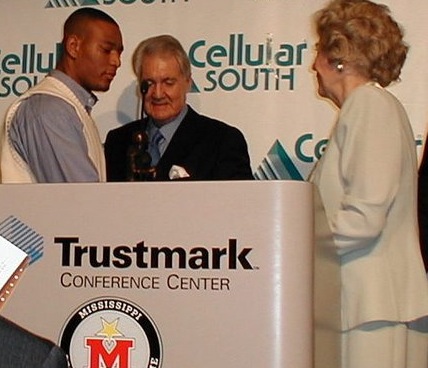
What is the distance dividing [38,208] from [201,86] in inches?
54.4

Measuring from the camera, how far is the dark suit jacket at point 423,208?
7.91 ft

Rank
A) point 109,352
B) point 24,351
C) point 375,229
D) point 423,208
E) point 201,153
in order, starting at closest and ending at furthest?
point 24,351 < point 109,352 < point 375,229 < point 423,208 < point 201,153

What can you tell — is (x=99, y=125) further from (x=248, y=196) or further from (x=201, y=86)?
(x=248, y=196)

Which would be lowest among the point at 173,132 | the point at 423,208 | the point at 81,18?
the point at 423,208

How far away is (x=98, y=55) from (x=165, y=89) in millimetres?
229

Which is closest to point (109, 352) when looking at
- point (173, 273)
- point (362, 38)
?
point (173, 273)

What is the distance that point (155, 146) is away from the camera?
2775mm

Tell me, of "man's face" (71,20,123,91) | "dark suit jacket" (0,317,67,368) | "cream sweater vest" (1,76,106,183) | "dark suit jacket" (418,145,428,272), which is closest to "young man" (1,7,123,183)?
"cream sweater vest" (1,76,106,183)

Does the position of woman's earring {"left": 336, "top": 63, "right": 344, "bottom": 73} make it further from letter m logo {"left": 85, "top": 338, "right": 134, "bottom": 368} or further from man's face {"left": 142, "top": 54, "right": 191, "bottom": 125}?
letter m logo {"left": 85, "top": 338, "right": 134, "bottom": 368}

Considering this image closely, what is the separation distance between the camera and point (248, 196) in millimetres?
1460

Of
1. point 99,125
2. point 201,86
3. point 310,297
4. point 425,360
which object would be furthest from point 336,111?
point 310,297

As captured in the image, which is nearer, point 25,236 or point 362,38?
point 25,236

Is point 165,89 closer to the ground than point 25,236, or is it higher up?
higher up

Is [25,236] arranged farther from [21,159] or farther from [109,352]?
[21,159]
